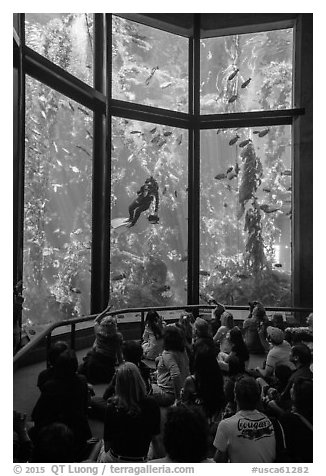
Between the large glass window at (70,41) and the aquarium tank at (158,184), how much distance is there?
0.02 m

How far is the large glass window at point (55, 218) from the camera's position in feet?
26.4

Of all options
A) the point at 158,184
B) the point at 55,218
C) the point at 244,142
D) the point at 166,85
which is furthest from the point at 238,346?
the point at 166,85

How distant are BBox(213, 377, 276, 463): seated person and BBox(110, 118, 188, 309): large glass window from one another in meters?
6.11

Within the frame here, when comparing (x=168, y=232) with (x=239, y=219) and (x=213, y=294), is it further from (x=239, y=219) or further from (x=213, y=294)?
(x=213, y=294)

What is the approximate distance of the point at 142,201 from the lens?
8.45 m

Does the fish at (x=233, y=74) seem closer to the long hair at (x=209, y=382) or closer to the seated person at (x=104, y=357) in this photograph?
the seated person at (x=104, y=357)

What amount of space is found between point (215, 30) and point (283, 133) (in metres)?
2.60

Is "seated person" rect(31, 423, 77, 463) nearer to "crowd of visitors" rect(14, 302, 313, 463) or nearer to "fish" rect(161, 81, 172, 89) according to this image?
"crowd of visitors" rect(14, 302, 313, 463)

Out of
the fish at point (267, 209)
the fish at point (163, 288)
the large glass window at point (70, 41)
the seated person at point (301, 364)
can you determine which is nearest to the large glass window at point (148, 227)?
the fish at point (163, 288)

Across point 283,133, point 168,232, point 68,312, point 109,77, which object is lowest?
point 68,312

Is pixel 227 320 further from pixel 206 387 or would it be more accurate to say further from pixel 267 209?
pixel 267 209

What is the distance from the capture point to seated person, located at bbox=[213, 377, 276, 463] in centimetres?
219
